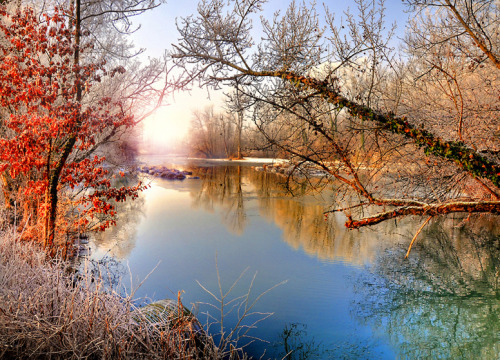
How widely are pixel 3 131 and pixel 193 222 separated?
21.1ft

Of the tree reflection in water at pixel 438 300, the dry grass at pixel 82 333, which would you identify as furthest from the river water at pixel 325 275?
the dry grass at pixel 82 333

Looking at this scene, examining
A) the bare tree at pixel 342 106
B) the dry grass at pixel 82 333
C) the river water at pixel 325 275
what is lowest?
the river water at pixel 325 275

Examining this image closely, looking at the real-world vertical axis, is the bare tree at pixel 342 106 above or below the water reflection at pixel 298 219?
above

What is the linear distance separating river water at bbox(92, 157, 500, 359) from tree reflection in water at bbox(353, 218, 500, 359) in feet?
0.07

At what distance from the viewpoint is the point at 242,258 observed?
9422mm

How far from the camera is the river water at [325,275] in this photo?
18.9 ft

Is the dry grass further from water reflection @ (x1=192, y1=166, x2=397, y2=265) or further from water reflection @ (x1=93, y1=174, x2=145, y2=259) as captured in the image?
water reflection @ (x1=93, y1=174, x2=145, y2=259)

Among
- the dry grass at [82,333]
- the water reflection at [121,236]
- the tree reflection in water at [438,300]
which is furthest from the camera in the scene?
the water reflection at [121,236]

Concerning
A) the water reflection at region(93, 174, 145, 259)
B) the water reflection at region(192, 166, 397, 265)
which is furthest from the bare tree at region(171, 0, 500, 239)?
the water reflection at region(93, 174, 145, 259)

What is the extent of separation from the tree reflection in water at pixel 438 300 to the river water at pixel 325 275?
2 cm

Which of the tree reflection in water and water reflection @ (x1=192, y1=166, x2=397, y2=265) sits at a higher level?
water reflection @ (x1=192, y1=166, x2=397, y2=265)

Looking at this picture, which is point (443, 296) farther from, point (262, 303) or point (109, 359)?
point (109, 359)

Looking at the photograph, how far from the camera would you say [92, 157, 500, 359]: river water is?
577 centimetres

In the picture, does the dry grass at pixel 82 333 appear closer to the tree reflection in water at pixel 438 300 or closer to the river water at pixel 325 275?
the river water at pixel 325 275
